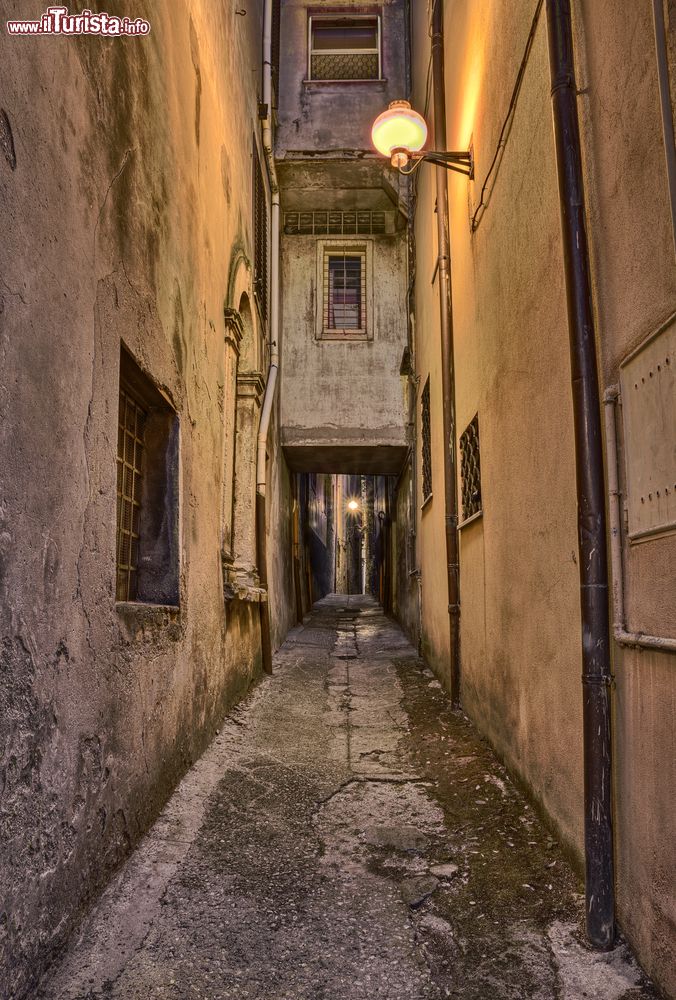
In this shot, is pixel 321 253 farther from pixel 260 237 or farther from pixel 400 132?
pixel 400 132

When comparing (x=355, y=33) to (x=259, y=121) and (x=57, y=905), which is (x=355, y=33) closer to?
(x=259, y=121)

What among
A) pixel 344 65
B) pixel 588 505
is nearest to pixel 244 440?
pixel 588 505

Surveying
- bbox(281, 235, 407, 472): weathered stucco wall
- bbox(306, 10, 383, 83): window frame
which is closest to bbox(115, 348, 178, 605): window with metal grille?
bbox(281, 235, 407, 472): weathered stucco wall

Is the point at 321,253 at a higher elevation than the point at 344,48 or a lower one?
lower

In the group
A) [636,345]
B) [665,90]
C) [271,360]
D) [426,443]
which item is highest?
[271,360]

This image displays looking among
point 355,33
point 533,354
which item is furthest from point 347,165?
point 533,354

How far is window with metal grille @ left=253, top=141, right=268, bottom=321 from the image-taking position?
27.6 feet

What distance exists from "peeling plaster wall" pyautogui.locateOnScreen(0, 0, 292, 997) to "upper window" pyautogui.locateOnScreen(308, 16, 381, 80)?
314 inches

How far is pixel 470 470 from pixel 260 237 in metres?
5.10

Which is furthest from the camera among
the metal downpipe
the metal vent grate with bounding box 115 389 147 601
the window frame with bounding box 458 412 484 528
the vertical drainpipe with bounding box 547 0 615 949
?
the window frame with bounding box 458 412 484 528

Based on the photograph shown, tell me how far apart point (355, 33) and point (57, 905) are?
43.2 feet

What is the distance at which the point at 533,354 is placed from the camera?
347cm

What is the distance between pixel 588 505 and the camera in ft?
8.10

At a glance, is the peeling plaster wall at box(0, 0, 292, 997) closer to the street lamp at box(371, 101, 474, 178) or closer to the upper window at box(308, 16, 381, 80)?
the street lamp at box(371, 101, 474, 178)
